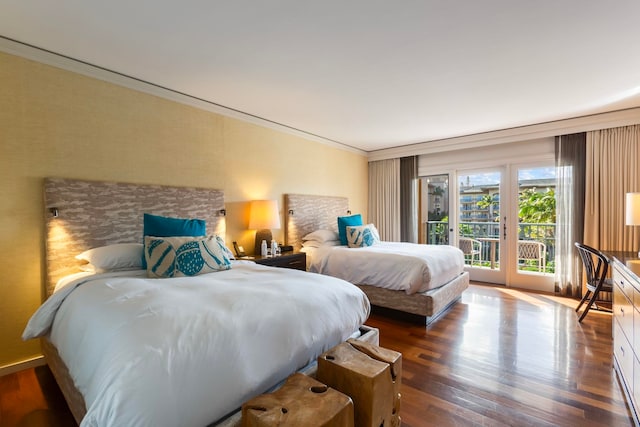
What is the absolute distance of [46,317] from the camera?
5.97 ft

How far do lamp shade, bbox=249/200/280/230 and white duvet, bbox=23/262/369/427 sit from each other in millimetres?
1634

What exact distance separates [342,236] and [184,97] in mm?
2741

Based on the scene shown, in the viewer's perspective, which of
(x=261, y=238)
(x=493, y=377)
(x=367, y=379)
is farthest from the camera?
(x=261, y=238)

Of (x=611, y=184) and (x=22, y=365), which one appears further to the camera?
(x=611, y=184)

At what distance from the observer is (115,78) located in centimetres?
268

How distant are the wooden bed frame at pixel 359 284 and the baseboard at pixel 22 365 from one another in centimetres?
276

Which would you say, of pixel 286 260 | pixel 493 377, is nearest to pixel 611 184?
pixel 493 377

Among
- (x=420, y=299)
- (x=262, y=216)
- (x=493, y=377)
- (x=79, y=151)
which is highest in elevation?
(x=79, y=151)

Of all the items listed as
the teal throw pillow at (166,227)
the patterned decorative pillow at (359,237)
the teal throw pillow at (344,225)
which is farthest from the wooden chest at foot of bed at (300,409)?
the teal throw pillow at (344,225)

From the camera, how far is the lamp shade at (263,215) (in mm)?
3623

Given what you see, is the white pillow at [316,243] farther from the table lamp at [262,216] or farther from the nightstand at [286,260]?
the table lamp at [262,216]

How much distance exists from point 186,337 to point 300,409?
526 millimetres

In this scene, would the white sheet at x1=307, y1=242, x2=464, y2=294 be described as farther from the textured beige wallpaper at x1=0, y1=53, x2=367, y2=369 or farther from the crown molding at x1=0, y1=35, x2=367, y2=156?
the crown molding at x1=0, y1=35, x2=367, y2=156

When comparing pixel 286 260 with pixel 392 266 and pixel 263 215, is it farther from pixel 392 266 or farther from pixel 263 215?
pixel 392 266
